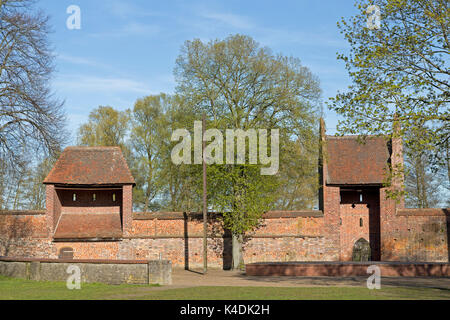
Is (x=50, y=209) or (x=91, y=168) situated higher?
(x=91, y=168)

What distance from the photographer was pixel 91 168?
34531 millimetres

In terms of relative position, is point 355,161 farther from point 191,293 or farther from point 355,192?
point 191,293

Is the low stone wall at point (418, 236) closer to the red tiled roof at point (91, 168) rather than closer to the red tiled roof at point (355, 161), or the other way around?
the red tiled roof at point (355, 161)

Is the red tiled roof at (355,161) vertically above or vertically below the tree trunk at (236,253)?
above

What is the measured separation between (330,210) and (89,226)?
594 inches

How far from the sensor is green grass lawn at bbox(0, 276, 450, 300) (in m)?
14.6

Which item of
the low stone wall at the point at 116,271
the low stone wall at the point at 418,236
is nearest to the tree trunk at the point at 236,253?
the low stone wall at the point at 418,236

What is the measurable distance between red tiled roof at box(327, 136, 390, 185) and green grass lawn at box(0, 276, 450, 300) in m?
17.0

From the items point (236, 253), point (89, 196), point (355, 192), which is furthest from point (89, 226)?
point (355, 192)

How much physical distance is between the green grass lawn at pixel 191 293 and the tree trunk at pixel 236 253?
14.2 meters

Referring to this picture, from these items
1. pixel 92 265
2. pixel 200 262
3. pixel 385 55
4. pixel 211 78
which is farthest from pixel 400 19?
pixel 200 262

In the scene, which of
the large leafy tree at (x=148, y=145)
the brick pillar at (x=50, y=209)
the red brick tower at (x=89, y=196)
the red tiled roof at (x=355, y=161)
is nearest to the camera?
the brick pillar at (x=50, y=209)

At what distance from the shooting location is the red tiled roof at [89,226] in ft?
107
